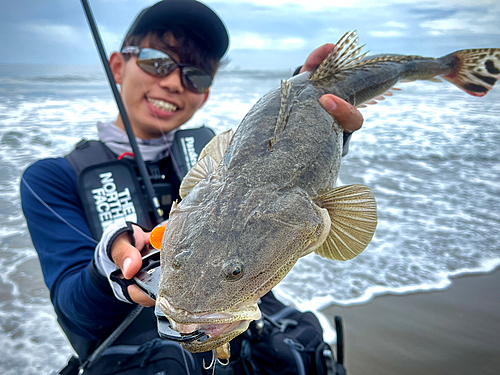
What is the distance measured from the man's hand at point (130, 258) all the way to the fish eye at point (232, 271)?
1.78 feet

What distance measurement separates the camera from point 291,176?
1572 mm

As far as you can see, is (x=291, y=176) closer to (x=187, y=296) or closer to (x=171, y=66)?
(x=187, y=296)

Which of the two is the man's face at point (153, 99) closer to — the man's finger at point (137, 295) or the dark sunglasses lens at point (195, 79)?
the dark sunglasses lens at point (195, 79)

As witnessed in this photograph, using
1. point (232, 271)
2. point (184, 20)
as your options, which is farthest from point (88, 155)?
point (232, 271)

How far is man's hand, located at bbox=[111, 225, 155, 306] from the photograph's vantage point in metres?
1.52

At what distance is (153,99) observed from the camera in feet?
10.3

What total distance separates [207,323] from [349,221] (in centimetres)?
92

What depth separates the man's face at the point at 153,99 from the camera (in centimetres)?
308

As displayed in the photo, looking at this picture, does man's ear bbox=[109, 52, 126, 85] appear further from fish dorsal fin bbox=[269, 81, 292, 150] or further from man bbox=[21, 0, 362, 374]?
fish dorsal fin bbox=[269, 81, 292, 150]

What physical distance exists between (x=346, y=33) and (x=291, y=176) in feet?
3.54

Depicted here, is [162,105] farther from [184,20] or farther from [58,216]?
[58,216]

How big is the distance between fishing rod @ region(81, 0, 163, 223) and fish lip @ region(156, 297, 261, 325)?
167 centimetres

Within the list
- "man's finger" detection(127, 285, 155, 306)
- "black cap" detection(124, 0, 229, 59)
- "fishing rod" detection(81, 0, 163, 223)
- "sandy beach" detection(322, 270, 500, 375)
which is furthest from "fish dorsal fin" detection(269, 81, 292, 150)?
"sandy beach" detection(322, 270, 500, 375)

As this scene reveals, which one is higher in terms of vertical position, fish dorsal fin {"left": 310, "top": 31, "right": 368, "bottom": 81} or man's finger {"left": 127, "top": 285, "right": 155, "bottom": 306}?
fish dorsal fin {"left": 310, "top": 31, "right": 368, "bottom": 81}
